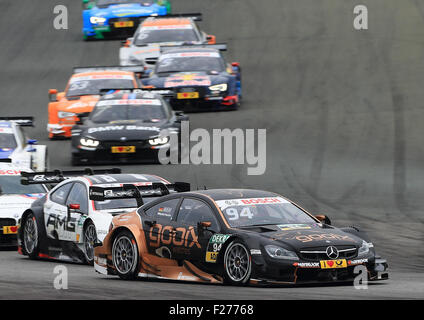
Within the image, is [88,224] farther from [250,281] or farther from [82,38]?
[82,38]

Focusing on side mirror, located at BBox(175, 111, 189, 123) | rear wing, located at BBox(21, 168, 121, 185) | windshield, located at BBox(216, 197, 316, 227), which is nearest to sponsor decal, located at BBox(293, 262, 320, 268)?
windshield, located at BBox(216, 197, 316, 227)

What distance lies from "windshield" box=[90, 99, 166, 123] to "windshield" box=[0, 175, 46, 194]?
5.02 meters

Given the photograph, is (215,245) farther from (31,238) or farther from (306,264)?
(31,238)

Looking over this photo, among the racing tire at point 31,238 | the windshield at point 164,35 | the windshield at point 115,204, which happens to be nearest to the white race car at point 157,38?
the windshield at point 164,35

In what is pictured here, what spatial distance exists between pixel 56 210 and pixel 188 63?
12188 millimetres

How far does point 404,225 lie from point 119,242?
202 inches

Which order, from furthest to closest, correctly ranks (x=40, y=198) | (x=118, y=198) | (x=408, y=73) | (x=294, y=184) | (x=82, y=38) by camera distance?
(x=82, y=38) < (x=408, y=73) < (x=294, y=184) < (x=40, y=198) < (x=118, y=198)

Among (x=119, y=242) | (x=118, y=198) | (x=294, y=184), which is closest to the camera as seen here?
(x=119, y=242)

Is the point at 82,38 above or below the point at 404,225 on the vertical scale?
above

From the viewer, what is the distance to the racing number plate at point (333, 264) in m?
11.1

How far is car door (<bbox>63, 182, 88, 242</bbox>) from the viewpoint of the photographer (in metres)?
14.5

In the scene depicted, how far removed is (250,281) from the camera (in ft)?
36.4

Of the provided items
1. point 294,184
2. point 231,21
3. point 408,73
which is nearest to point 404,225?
point 294,184

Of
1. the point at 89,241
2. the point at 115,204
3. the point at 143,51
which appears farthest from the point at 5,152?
the point at 143,51
